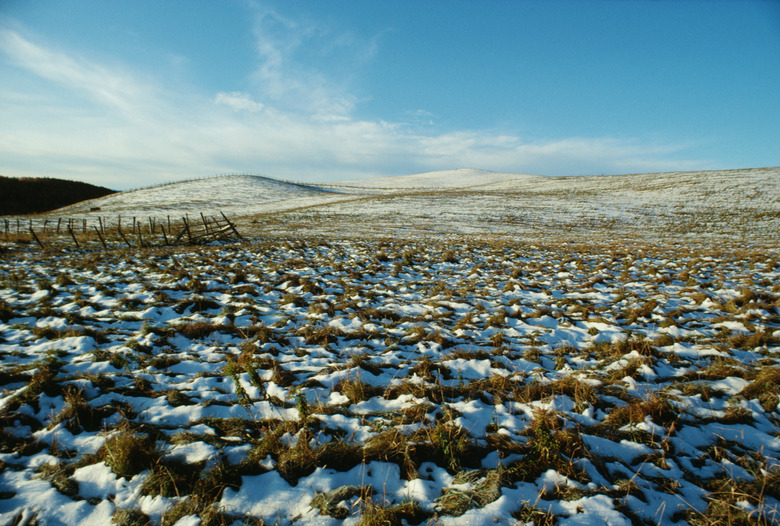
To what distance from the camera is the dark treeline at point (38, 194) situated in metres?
44.0

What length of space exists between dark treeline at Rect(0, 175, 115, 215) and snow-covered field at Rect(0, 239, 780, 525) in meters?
53.9

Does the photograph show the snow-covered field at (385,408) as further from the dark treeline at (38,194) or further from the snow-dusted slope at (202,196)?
the dark treeline at (38,194)

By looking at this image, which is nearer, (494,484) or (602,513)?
(602,513)

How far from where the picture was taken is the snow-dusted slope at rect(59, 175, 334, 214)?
3991 cm

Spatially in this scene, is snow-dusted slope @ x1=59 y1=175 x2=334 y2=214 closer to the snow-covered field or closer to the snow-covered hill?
the snow-covered hill

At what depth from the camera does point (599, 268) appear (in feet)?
39.7

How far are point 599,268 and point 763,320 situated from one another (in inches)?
Answer: 229

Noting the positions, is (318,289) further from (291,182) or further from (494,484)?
(291,182)

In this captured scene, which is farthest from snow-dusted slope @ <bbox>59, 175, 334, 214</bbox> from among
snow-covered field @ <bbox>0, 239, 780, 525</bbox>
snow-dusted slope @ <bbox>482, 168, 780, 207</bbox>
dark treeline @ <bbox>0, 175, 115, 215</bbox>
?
snow-dusted slope @ <bbox>482, 168, 780, 207</bbox>

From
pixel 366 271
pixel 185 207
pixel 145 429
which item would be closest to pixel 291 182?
pixel 185 207

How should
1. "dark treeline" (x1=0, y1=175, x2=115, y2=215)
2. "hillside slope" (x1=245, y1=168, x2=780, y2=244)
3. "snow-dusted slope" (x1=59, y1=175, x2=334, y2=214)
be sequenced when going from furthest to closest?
"dark treeline" (x1=0, y1=175, x2=115, y2=215), "snow-dusted slope" (x1=59, y1=175, x2=334, y2=214), "hillside slope" (x1=245, y1=168, x2=780, y2=244)

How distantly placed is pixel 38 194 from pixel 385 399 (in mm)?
68233

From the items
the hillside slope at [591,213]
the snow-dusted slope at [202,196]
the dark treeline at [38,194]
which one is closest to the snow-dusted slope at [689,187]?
the hillside slope at [591,213]

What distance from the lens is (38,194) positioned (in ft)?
159
